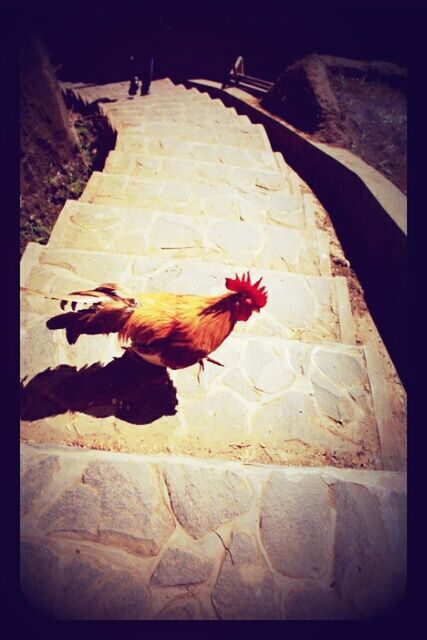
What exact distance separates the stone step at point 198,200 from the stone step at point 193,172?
0.88 feet

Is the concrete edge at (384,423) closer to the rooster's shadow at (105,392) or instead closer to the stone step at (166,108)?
the rooster's shadow at (105,392)

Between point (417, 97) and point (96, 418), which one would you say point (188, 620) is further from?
point (417, 97)

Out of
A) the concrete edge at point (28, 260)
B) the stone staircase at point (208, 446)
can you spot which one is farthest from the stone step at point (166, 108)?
the concrete edge at point (28, 260)

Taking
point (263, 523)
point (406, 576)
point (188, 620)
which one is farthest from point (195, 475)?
point (406, 576)

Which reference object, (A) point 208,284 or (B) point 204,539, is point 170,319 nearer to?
(A) point 208,284

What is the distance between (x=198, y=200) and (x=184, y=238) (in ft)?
3.99

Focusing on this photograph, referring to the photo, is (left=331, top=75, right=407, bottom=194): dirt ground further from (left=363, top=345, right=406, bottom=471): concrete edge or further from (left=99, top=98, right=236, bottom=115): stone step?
(left=363, top=345, right=406, bottom=471): concrete edge

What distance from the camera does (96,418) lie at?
10.2 ft

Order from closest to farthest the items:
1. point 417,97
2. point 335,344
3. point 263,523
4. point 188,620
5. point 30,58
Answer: point 188,620 → point 263,523 → point 417,97 → point 335,344 → point 30,58

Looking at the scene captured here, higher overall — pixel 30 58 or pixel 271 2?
pixel 271 2

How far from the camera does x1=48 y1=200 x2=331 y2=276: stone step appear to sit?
4816mm

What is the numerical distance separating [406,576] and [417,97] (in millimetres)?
4518

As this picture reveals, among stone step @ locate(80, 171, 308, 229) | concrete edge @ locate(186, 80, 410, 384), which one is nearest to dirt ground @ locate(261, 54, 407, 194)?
concrete edge @ locate(186, 80, 410, 384)

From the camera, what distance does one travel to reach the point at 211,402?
11.1 feet
